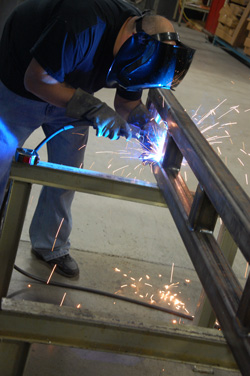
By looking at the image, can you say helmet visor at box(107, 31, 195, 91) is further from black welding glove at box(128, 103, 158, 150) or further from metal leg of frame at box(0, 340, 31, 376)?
metal leg of frame at box(0, 340, 31, 376)

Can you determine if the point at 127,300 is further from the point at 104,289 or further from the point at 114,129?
the point at 114,129

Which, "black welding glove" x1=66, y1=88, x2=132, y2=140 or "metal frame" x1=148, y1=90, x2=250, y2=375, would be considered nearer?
"metal frame" x1=148, y1=90, x2=250, y2=375

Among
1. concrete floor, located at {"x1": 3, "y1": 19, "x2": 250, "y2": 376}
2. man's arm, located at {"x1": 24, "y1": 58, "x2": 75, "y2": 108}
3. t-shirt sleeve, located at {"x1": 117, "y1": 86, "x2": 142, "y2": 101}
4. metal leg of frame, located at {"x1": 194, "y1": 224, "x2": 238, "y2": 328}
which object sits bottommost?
concrete floor, located at {"x1": 3, "y1": 19, "x2": 250, "y2": 376}

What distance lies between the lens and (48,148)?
8.25 ft

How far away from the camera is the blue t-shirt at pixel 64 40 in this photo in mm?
1853

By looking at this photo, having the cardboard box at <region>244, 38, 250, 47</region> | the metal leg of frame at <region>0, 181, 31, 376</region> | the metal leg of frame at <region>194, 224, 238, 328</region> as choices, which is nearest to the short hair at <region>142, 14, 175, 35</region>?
the metal leg of frame at <region>0, 181, 31, 376</region>

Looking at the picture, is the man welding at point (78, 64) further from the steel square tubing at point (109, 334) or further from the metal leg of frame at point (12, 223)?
the steel square tubing at point (109, 334)

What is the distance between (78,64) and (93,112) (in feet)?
0.90

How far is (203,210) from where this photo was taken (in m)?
1.57

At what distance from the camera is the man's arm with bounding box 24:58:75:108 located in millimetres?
1899

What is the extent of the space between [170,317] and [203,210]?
116cm

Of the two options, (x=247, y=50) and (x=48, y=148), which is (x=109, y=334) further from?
(x=247, y=50)

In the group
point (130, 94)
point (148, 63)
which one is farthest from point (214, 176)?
point (130, 94)

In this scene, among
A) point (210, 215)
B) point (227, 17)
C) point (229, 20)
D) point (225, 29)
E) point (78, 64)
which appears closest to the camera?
point (210, 215)
